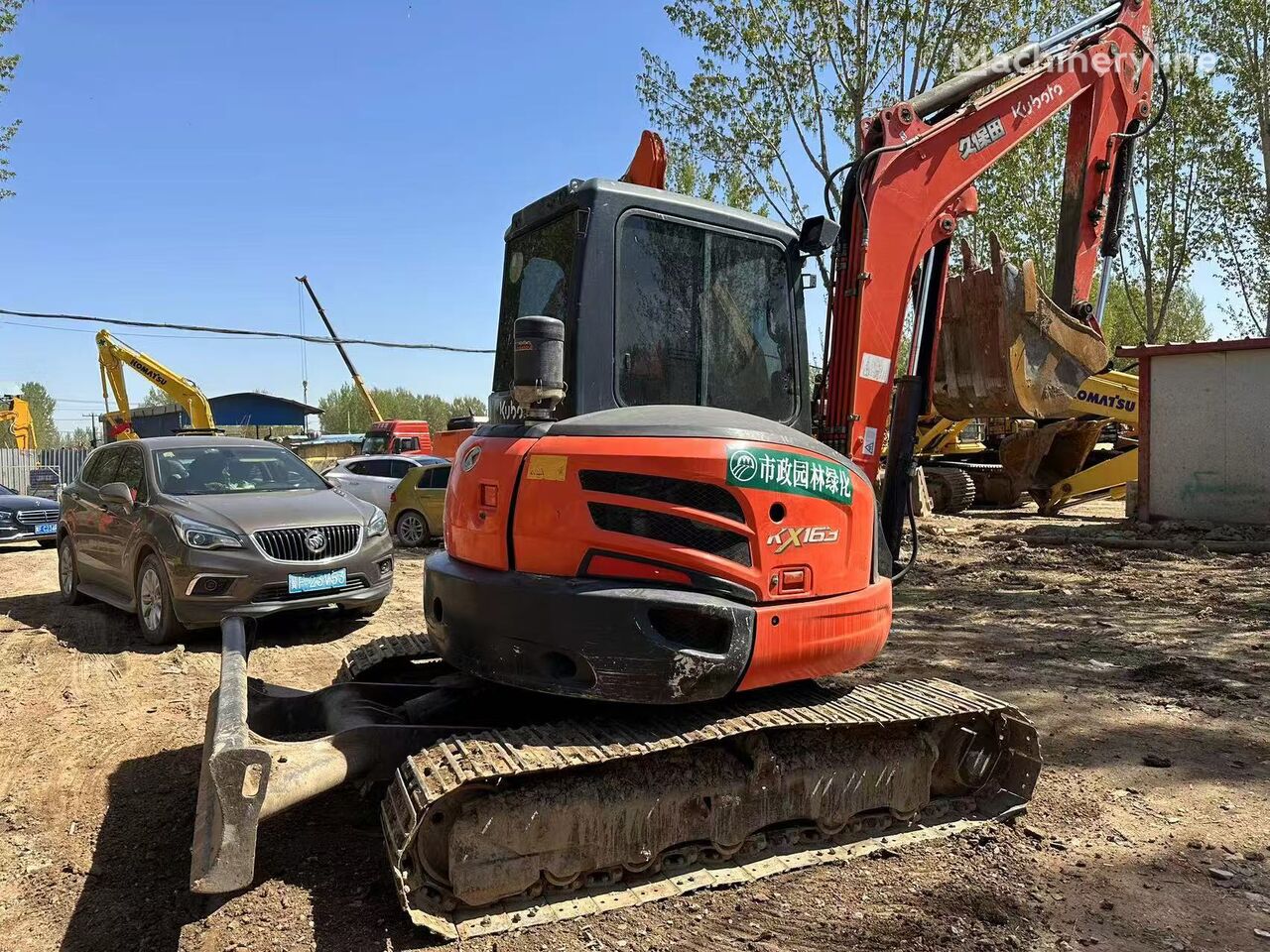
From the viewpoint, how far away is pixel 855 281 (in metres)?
4.90

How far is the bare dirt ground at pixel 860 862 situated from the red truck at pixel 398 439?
18750mm

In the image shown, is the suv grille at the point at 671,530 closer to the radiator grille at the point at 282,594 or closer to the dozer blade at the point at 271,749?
the dozer blade at the point at 271,749

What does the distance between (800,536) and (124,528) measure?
258 inches

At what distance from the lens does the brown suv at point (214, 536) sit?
22.7ft

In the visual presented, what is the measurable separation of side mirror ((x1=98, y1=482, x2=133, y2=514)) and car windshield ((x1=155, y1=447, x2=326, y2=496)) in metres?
0.29

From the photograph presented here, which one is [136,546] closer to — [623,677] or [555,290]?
[555,290]

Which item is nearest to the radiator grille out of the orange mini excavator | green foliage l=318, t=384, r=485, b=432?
the orange mini excavator

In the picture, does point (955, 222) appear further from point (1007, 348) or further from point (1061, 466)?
point (1061, 466)

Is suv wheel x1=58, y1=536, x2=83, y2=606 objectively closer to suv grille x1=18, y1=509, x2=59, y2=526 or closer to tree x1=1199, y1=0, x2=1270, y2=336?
suv grille x1=18, y1=509, x2=59, y2=526

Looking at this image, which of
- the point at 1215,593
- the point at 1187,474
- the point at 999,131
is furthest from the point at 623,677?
the point at 1187,474

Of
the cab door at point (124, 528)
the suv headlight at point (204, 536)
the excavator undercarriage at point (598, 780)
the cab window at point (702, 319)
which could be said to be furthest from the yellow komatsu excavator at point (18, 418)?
the cab window at point (702, 319)

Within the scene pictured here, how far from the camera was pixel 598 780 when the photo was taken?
10.7 ft

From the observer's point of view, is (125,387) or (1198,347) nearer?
(1198,347)

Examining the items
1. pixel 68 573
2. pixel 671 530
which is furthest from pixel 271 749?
pixel 68 573
